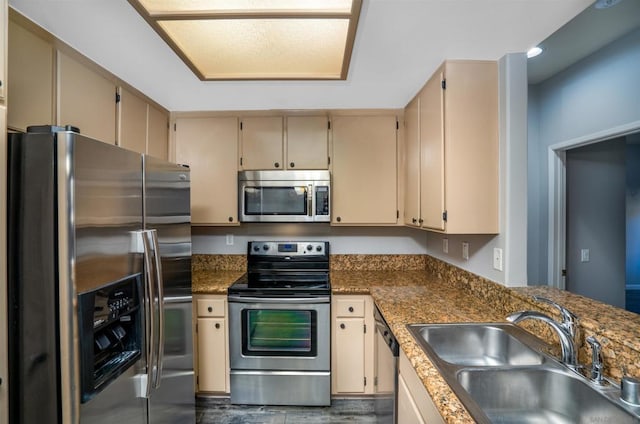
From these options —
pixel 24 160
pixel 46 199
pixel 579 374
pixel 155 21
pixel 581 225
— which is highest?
pixel 155 21

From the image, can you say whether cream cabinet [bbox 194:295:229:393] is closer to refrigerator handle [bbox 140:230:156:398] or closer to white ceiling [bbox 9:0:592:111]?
refrigerator handle [bbox 140:230:156:398]

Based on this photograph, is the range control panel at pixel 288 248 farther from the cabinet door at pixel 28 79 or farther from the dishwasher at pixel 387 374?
the cabinet door at pixel 28 79

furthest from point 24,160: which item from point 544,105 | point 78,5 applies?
point 544,105

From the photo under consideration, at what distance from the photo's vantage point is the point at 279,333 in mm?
2180

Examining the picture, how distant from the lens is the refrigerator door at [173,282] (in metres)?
1.44

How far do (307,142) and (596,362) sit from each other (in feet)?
6.92

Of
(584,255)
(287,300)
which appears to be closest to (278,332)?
(287,300)

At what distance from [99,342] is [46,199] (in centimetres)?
56

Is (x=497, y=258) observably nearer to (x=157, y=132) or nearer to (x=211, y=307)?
(x=211, y=307)

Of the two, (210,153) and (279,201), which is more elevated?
(210,153)

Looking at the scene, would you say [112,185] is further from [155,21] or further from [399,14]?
[399,14]

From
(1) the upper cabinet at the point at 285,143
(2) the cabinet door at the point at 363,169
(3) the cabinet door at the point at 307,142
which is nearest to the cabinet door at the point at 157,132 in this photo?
(1) the upper cabinet at the point at 285,143

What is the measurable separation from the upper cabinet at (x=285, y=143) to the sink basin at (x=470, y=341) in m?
1.52

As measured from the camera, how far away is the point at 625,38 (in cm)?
184
